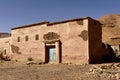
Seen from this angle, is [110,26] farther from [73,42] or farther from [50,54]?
[73,42]

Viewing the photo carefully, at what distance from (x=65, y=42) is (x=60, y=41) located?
0.83 meters

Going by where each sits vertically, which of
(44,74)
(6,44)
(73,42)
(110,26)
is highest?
(110,26)

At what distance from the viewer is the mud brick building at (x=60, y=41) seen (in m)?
23.2

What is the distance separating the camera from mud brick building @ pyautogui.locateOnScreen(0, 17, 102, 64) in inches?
912

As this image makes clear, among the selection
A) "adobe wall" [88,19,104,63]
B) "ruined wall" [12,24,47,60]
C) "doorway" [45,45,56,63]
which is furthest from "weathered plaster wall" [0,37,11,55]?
"adobe wall" [88,19,104,63]

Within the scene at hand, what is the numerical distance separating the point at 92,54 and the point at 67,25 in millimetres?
4740

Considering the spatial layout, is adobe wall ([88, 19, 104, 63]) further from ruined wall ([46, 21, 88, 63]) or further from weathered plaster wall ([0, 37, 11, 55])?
weathered plaster wall ([0, 37, 11, 55])

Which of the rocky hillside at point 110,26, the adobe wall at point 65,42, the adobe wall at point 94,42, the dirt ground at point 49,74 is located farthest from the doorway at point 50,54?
the rocky hillside at point 110,26

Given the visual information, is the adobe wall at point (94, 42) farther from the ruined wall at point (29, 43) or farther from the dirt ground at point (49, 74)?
the ruined wall at point (29, 43)

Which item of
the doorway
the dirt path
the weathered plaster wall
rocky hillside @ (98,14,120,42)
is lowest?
the dirt path

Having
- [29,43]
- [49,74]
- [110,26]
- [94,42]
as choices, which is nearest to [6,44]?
[29,43]

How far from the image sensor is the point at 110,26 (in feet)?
207

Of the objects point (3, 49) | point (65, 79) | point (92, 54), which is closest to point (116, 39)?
point (92, 54)

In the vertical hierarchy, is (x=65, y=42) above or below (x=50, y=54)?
above
